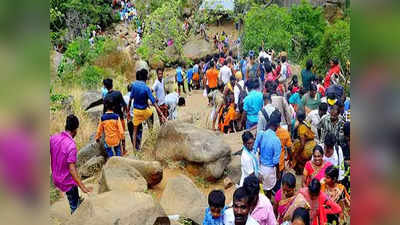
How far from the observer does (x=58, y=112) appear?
28.9 ft

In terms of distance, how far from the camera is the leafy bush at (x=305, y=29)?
16.2m

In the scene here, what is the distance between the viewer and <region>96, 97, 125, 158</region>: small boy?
19.4 ft

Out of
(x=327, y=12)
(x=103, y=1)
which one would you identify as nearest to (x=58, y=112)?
(x=327, y=12)

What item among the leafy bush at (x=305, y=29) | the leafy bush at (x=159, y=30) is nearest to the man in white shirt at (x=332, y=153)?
the leafy bush at (x=305, y=29)

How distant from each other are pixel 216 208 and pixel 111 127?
279 cm

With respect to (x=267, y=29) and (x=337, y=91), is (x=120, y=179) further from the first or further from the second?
(x=267, y=29)

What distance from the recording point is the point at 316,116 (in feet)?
20.6

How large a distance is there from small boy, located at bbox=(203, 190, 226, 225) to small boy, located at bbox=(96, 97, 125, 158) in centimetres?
265

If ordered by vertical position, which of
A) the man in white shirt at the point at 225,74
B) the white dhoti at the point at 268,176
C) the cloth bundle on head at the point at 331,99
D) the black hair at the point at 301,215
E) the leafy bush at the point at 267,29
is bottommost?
the white dhoti at the point at 268,176

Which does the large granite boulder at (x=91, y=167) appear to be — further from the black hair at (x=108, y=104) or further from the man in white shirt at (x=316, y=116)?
the man in white shirt at (x=316, y=116)

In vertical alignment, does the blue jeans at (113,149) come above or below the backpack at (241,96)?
below

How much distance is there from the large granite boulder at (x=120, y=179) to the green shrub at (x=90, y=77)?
815 centimetres
